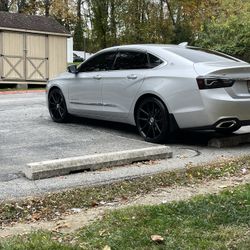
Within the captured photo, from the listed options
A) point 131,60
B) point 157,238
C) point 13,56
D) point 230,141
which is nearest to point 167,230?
point 157,238

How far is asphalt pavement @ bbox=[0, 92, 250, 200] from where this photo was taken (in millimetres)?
6176

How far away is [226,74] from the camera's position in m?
7.85

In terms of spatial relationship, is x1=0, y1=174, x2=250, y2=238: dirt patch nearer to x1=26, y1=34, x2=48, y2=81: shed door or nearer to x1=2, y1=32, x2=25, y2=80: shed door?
x1=2, y1=32, x2=25, y2=80: shed door

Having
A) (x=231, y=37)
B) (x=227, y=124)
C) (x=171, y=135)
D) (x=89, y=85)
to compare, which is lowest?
(x=171, y=135)

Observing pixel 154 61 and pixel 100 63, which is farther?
pixel 100 63

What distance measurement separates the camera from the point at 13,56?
25.4m

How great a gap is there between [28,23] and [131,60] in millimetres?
18375

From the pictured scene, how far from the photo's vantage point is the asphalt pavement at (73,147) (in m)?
6.18

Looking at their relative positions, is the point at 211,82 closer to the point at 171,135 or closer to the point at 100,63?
the point at 171,135

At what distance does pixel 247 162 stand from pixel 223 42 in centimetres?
1808

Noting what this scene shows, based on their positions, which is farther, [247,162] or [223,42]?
[223,42]

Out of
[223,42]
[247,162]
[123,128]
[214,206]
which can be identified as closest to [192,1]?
[223,42]

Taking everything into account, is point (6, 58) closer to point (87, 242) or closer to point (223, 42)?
point (223, 42)

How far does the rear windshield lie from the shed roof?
1749cm
